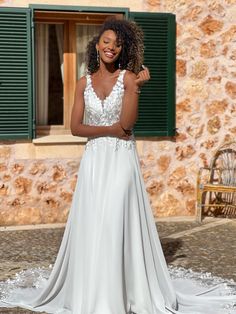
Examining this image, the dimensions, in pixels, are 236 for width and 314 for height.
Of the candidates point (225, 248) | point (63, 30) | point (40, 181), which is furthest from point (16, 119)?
point (225, 248)

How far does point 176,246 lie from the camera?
6.55m

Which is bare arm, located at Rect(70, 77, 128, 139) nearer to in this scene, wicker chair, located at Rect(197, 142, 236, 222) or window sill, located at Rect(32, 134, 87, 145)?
window sill, located at Rect(32, 134, 87, 145)

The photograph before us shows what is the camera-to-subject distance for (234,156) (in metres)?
8.25

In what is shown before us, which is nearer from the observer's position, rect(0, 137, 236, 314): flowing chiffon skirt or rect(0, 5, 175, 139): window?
rect(0, 137, 236, 314): flowing chiffon skirt

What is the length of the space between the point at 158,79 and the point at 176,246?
221 cm

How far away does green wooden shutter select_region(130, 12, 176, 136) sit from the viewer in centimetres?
777

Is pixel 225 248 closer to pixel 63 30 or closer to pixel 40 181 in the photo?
pixel 40 181

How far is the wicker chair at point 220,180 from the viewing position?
8.10m

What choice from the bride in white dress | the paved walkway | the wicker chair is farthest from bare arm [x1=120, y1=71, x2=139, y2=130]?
the wicker chair

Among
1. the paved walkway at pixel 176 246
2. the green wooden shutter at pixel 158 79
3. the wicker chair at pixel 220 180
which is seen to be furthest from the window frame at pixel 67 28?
the wicker chair at pixel 220 180

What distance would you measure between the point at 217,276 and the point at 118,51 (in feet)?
7.19

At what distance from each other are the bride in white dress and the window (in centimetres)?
306

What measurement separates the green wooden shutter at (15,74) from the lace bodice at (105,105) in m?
3.21

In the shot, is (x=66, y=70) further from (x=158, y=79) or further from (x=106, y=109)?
(x=106, y=109)
